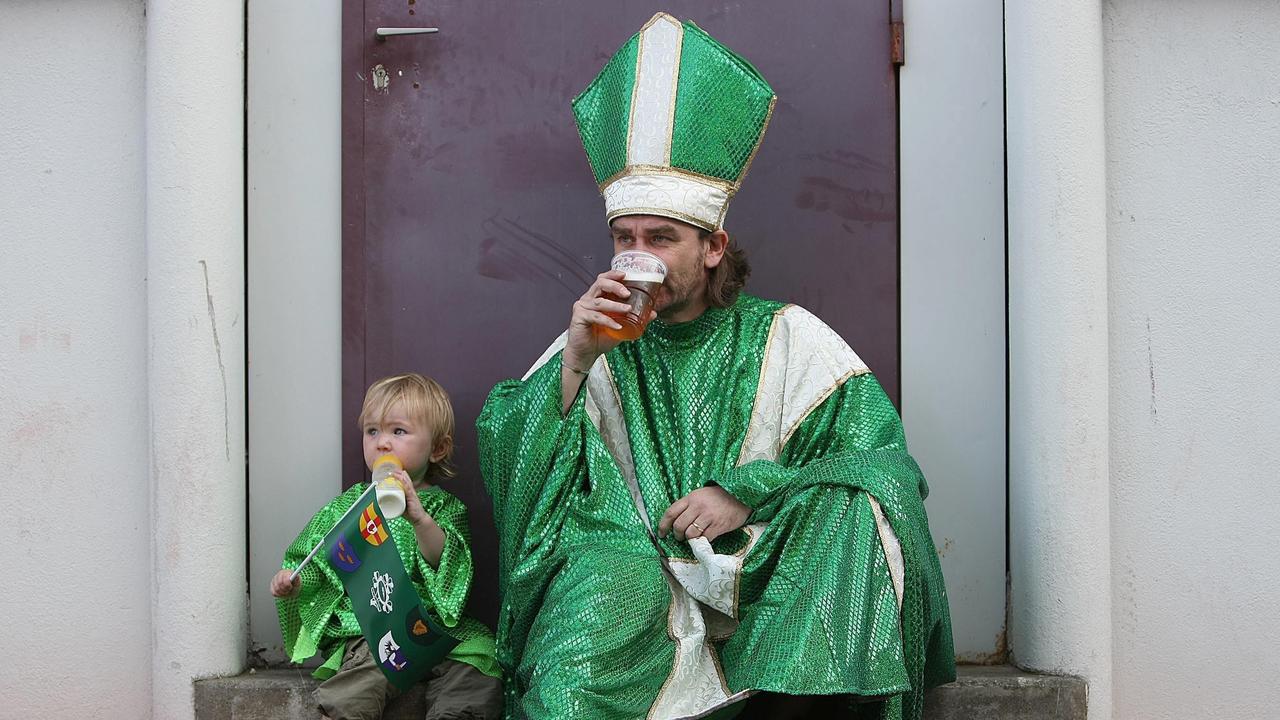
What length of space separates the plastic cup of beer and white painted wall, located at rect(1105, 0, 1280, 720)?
133 cm

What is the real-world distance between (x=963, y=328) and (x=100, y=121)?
7.84 ft

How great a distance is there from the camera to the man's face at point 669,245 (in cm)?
348

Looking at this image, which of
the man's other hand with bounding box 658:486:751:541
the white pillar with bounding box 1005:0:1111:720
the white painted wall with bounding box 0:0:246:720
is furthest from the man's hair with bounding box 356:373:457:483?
the white pillar with bounding box 1005:0:1111:720

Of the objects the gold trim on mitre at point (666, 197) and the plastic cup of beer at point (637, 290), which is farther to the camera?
the gold trim on mitre at point (666, 197)

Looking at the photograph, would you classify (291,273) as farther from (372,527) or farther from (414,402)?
(372,527)

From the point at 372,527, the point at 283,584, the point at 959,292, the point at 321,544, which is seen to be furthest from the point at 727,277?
the point at 283,584

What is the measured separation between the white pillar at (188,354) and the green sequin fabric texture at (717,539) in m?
0.73

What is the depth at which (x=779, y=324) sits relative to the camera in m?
3.67

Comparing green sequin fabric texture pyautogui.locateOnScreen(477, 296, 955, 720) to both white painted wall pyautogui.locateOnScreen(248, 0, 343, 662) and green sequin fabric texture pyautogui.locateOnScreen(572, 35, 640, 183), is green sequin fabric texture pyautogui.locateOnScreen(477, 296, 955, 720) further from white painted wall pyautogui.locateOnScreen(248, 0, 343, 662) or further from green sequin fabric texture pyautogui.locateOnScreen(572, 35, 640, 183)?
white painted wall pyautogui.locateOnScreen(248, 0, 343, 662)

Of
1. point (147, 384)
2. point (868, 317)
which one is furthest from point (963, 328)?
point (147, 384)

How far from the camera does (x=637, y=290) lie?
131 inches

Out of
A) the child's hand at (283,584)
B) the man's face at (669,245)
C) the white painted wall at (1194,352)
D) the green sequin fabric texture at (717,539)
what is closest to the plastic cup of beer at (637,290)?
the man's face at (669,245)

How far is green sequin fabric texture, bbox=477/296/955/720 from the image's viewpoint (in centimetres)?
304

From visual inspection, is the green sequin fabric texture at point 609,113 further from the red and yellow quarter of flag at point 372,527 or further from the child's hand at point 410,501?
the red and yellow quarter of flag at point 372,527
